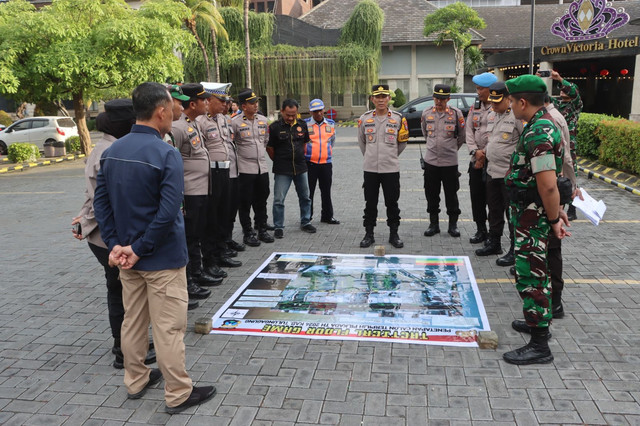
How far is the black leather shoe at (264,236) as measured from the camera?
7.14 metres

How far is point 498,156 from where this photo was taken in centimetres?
583

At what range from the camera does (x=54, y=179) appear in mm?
14398

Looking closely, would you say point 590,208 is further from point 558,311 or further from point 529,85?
point 529,85

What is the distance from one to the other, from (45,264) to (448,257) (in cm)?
494

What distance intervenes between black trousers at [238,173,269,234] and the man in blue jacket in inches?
145

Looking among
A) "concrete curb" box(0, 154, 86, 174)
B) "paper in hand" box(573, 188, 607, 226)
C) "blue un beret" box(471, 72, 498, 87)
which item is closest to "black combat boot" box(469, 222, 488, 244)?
"blue un beret" box(471, 72, 498, 87)

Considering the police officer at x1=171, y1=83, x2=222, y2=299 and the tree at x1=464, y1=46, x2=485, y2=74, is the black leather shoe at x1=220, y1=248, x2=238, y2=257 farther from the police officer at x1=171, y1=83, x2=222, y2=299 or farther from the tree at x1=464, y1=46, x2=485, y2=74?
the tree at x1=464, y1=46, x2=485, y2=74

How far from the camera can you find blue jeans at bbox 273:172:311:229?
747cm

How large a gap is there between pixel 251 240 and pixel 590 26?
19.0 metres

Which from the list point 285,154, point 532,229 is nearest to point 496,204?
point 532,229

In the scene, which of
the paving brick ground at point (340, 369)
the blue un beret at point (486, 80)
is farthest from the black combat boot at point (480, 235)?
the blue un beret at point (486, 80)

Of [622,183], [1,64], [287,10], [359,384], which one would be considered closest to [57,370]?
[359,384]

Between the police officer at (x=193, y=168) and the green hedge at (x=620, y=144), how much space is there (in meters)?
9.25

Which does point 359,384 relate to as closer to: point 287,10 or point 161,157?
point 161,157
